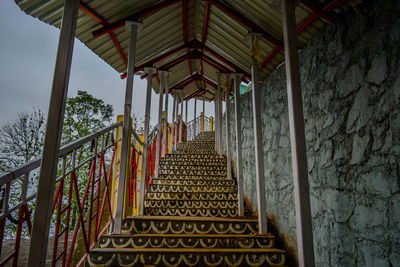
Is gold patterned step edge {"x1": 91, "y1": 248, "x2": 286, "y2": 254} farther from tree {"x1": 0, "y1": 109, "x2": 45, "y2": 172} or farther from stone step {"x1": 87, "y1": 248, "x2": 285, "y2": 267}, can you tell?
tree {"x1": 0, "y1": 109, "x2": 45, "y2": 172}

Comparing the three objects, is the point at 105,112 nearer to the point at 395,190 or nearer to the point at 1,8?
the point at 395,190

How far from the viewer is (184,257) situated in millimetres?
2467

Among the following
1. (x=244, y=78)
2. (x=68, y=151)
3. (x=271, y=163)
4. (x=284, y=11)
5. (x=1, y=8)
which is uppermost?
(x=1, y=8)

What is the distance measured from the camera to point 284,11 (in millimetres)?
2139

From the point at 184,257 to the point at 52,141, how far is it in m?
1.70

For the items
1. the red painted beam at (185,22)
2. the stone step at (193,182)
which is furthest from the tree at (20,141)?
the red painted beam at (185,22)

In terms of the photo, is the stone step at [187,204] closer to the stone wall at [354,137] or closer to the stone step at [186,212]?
the stone step at [186,212]

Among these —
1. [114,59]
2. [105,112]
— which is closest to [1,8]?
[105,112]

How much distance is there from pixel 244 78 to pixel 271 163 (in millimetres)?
2194

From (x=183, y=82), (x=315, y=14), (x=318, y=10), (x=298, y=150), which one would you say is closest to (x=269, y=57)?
(x=315, y=14)

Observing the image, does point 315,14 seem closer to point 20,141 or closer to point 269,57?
point 269,57

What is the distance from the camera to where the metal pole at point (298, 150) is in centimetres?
176

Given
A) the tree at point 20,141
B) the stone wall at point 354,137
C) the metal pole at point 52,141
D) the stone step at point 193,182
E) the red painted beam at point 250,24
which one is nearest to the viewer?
the metal pole at point 52,141

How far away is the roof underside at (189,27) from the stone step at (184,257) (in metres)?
2.34
